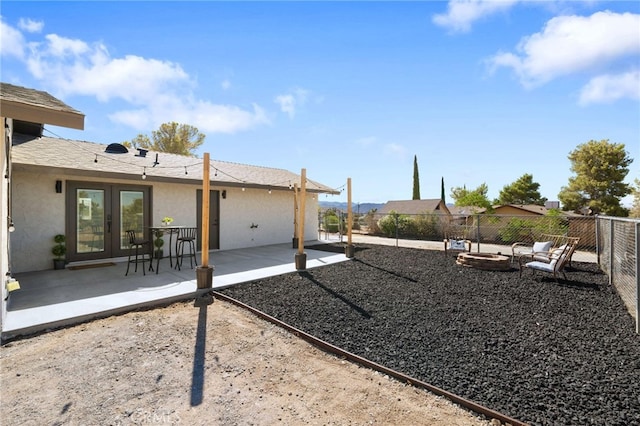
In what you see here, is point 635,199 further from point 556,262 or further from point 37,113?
point 37,113

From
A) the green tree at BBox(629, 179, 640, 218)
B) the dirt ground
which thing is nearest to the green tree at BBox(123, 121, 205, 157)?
the dirt ground

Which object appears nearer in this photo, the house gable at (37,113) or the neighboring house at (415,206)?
the house gable at (37,113)

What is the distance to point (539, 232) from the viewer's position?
12.6 m

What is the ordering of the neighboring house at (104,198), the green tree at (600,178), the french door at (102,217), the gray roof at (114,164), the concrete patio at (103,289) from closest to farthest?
the concrete patio at (103,289)
the gray roof at (114,164)
the neighboring house at (104,198)
the french door at (102,217)
the green tree at (600,178)

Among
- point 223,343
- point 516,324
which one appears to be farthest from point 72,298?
point 516,324

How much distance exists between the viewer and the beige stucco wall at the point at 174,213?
281 inches

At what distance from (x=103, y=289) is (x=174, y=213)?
4222mm

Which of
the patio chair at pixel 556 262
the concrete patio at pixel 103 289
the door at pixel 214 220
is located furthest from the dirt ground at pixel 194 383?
the door at pixel 214 220

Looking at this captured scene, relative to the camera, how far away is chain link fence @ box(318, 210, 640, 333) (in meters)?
5.84

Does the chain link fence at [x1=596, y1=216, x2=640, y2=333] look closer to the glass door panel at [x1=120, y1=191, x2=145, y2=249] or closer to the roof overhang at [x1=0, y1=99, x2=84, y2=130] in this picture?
the roof overhang at [x1=0, y1=99, x2=84, y2=130]

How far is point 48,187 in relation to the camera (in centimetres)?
743

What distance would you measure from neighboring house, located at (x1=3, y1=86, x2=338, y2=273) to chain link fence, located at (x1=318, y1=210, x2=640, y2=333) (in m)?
5.74

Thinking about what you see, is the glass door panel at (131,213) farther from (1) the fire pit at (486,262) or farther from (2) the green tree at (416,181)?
(2) the green tree at (416,181)

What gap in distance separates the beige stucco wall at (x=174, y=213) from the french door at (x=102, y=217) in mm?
198
